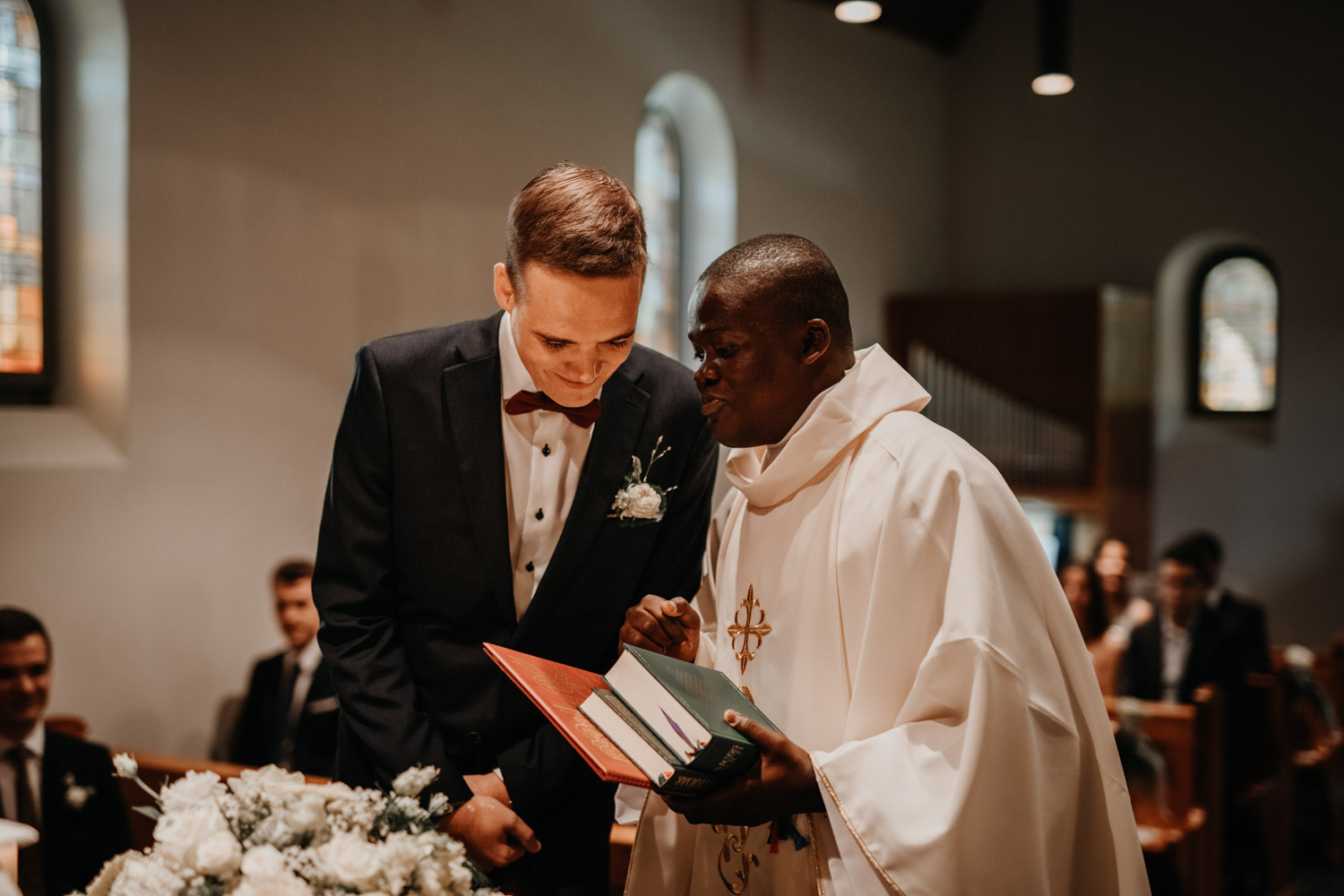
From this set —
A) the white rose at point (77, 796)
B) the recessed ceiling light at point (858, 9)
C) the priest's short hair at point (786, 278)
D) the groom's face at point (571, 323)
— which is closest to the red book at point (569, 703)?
the groom's face at point (571, 323)

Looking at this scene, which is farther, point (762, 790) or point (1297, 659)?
point (1297, 659)

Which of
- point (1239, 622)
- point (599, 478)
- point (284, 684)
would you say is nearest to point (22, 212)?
point (284, 684)

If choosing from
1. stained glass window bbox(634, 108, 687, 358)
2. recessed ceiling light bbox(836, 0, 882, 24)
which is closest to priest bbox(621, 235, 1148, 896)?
recessed ceiling light bbox(836, 0, 882, 24)

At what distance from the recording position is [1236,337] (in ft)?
34.6

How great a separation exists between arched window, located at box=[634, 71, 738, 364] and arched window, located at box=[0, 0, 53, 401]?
3911 millimetres

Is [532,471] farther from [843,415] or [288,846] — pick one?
[288,846]

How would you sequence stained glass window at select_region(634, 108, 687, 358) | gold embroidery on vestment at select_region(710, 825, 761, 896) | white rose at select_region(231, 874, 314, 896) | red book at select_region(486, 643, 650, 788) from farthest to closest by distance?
1. stained glass window at select_region(634, 108, 687, 358)
2. gold embroidery on vestment at select_region(710, 825, 761, 896)
3. red book at select_region(486, 643, 650, 788)
4. white rose at select_region(231, 874, 314, 896)

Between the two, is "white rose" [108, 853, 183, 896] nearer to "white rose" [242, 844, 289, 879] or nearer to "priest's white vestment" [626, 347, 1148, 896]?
"white rose" [242, 844, 289, 879]

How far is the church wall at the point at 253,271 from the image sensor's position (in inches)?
198

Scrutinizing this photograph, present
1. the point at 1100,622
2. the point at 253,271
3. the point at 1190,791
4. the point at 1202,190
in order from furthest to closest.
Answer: the point at 1202,190, the point at 1100,622, the point at 253,271, the point at 1190,791

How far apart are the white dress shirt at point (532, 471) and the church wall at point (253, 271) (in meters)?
3.30

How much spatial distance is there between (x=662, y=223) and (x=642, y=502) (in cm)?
652

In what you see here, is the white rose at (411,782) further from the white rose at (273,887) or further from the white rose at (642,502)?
the white rose at (642,502)

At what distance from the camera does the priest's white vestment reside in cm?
180
